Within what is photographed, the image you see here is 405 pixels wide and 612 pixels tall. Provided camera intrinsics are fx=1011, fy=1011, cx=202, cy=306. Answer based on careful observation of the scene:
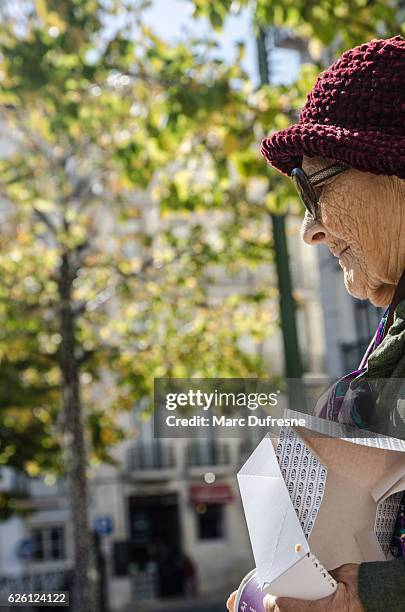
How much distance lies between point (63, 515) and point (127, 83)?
24015mm

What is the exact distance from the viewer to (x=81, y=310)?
46.2 ft

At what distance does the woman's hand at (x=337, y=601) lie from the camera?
1.36 meters

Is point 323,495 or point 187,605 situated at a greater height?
point 323,495

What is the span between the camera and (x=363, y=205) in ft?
5.41

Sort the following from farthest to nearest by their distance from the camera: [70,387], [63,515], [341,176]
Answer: [63,515]
[70,387]
[341,176]

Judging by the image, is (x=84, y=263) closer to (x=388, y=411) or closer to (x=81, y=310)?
(x=81, y=310)

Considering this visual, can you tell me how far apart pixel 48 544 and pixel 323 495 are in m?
30.3

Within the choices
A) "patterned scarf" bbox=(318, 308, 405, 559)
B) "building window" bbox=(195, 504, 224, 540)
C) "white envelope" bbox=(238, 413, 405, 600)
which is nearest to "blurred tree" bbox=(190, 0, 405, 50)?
"patterned scarf" bbox=(318, 308, 405, 559)

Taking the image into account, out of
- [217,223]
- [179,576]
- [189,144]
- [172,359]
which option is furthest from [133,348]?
[179,576]

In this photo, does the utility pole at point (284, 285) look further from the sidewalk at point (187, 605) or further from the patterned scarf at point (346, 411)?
the sidewalk at point (187, 605)

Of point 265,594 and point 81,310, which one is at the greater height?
point 81,310

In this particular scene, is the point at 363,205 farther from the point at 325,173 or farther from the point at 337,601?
the point at 337,601

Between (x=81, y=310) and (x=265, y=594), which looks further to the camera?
(x=81, y=310)

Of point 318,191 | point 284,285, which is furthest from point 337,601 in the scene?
point 284,285
